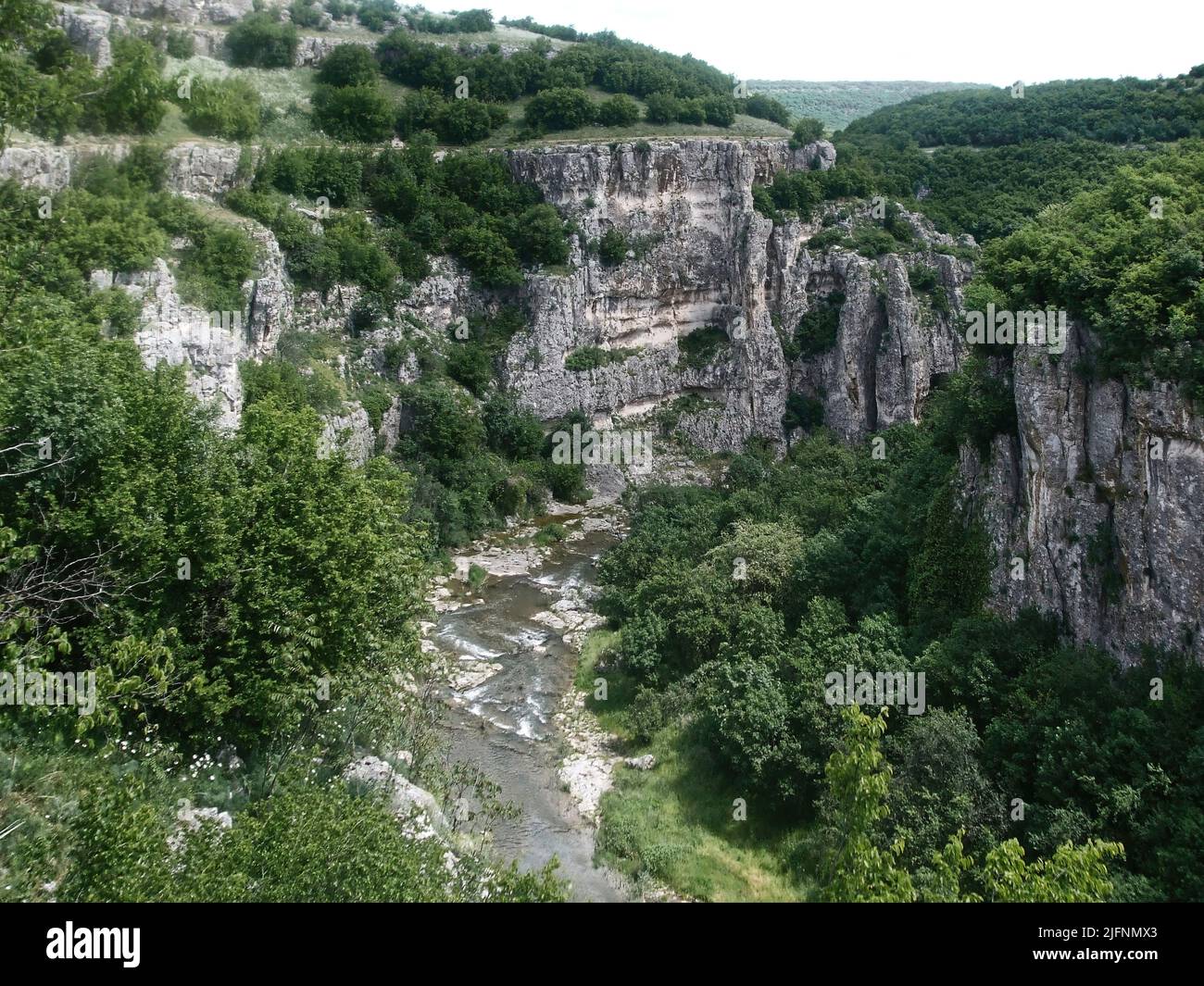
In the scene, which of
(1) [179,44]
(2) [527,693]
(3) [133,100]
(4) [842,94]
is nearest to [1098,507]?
(2) [527,693]

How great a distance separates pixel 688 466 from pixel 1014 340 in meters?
28.1

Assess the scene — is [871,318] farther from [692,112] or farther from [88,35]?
[88,35]

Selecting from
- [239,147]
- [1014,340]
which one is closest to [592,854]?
[1014,340]

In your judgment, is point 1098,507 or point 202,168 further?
point 202,168

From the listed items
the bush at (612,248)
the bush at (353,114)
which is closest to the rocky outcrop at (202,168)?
the bush at (353,114)

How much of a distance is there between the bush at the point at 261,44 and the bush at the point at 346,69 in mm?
2205

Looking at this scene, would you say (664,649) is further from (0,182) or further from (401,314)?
(0,182)

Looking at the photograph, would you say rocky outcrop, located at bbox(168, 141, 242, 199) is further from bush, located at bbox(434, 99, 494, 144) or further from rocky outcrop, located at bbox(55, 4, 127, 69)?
bush, located at bbox(434, 99, 494, 144)

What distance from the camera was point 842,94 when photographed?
106062 millimetres

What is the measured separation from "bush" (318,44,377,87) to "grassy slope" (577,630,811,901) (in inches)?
1802

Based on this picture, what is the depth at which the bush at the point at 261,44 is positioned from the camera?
50.2 meters

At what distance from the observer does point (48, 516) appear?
14023 millimetres

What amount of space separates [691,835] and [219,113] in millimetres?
40199

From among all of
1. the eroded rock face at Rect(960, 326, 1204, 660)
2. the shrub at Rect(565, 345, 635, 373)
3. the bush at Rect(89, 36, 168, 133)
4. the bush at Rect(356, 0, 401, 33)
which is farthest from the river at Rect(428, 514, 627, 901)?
the bush at Rect(356, 0, 401, 33)
